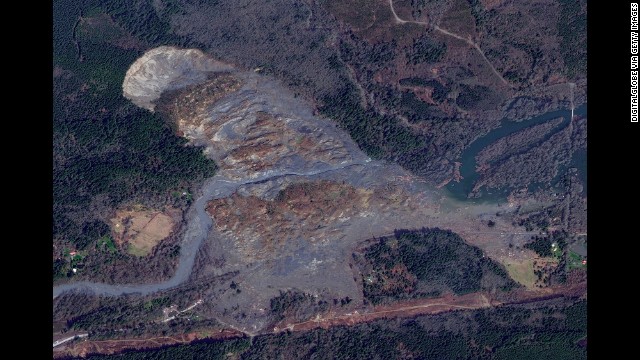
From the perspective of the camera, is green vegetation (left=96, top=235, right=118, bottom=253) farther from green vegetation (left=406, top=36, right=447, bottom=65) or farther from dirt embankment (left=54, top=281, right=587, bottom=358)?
green vegetation (left=406, top=36, right=447, bottom=65)

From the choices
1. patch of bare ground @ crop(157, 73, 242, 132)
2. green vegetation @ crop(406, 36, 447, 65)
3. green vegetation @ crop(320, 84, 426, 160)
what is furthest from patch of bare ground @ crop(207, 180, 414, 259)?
green vegetation @ crop(406, 36, 447, 65)

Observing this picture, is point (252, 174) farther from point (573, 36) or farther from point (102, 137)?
point (573, 36)

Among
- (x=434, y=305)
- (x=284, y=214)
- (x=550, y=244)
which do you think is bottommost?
(x=434, y=305)

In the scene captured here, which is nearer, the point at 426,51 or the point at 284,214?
the point at 284,214

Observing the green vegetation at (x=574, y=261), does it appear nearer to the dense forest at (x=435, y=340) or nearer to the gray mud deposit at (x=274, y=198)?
the dense forest at (x=435, y=340)

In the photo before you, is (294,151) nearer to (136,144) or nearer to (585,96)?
(136,144)

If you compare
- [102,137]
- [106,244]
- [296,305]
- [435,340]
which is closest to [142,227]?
[106,244]

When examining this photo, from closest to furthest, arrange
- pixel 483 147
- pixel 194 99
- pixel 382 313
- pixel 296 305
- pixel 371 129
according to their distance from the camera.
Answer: pixel 296 305 → pixel 382 313 → pixel 194 99 → pixel 371 129 → pixel 483 147
